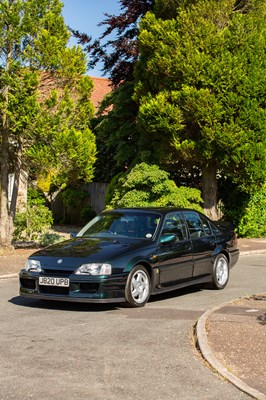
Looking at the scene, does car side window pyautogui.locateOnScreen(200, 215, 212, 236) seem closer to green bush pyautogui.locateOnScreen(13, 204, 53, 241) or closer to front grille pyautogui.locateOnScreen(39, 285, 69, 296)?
front grille pyautogui.locateOnScreen(39, 285, 69, 296)

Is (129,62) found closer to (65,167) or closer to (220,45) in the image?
(220,45)

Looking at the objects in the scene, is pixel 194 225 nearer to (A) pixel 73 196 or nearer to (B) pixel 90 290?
(B) pixel 90 290

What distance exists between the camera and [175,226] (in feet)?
32.5

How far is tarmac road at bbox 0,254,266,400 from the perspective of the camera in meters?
4.97

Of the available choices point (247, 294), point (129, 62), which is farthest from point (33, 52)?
point (129, 62)

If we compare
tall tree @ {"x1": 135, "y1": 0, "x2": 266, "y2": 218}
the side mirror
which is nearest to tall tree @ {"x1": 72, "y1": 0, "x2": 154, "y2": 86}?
tall tree @ {"x1": 135, "y1": 0, "x2": 266, "y2": 218}

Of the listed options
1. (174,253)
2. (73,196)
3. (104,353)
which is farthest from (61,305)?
(73,196)

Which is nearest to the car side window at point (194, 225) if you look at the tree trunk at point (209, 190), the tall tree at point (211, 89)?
the tall tree at point (211, 89)

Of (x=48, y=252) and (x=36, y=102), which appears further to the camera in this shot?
(x=36, y=102)

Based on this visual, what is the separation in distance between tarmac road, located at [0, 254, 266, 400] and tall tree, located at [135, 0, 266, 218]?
30.2 ft

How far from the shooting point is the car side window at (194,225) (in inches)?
403

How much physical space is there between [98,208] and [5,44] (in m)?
13.6

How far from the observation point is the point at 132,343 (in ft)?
21.6

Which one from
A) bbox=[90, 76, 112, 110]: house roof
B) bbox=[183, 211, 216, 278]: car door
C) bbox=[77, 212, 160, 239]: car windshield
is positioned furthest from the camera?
bbox=[90, 76, 112, 110]: house roof
